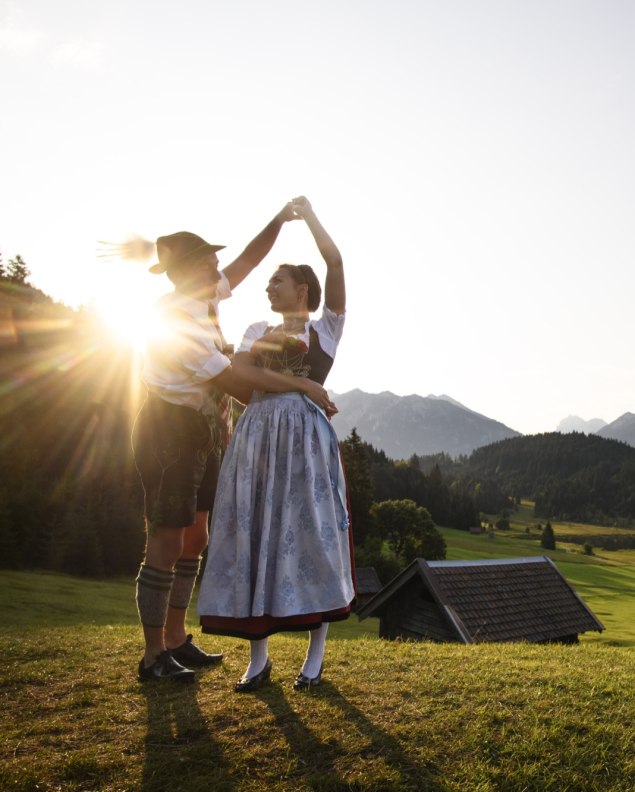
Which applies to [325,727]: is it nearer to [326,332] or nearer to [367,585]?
[326,332]

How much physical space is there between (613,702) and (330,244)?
12.4 feet

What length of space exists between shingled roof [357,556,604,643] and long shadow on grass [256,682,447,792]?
42.5 feet

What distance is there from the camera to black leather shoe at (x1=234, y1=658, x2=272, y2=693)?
3.94 m

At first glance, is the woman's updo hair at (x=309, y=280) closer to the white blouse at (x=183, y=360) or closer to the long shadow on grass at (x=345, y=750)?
the white blouse at (x=183, y=360)

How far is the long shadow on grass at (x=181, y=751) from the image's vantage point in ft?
8.73

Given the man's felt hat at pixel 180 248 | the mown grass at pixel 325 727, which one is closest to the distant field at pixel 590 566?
the mown grass at pixel 325 727

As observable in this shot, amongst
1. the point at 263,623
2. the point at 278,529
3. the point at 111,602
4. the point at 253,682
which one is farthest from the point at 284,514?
the point at 111,602

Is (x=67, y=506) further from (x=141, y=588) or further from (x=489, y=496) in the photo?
(x=489, y=496)

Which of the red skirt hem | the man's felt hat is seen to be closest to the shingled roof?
the red skirt hem

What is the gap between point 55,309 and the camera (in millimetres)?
76562

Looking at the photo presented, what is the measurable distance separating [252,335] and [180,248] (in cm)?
85

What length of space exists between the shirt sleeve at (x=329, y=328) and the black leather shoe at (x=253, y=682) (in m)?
2.31

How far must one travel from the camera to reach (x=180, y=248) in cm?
445

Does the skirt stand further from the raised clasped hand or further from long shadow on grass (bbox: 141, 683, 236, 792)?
the raised clasped hand
